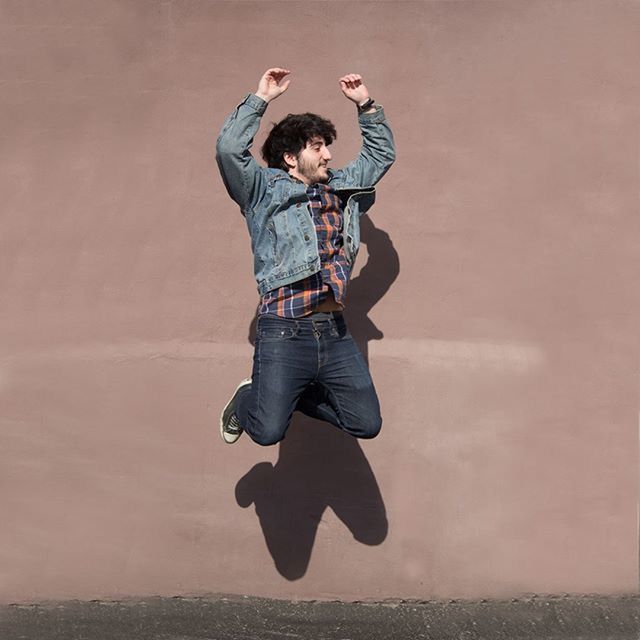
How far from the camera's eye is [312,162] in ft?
12.0

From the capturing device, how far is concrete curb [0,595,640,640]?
388 cm

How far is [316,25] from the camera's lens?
14.0ft

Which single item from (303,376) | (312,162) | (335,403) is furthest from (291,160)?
(335,403)

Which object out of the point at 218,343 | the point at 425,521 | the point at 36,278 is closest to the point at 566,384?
the point at 425,521

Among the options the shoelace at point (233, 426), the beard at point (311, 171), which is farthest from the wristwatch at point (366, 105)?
the shoelace at point (233, 426)

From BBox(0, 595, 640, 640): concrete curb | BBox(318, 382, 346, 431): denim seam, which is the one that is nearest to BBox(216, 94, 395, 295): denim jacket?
BBox(318, 382, 346, 431): denim seam

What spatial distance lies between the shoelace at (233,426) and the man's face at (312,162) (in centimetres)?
94

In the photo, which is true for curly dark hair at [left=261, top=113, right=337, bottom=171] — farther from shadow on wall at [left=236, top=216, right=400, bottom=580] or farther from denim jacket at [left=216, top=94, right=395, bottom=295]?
shadow on wall at [left=236, top=216, right=400, bottom=580]

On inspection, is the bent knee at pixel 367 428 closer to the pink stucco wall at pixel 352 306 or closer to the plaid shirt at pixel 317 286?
the plaid shirt at pixel 317 286

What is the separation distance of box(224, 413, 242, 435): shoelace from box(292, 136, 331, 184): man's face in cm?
94

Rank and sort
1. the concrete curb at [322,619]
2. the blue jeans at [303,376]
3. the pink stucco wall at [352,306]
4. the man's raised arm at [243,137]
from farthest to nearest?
the pink stucco wall at [352,306]
the concrete curb at [322,619]
the blue jeans at [303,376]
the man's raised arm at [243,137]

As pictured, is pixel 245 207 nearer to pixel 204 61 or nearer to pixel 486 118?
pixel 204 61

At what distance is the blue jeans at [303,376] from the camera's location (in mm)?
3568

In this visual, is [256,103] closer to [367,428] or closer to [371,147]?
[371,147]
